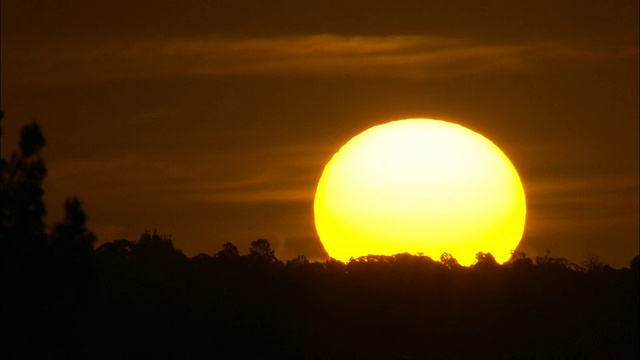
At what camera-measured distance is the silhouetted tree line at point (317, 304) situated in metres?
54.9

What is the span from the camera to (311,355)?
7050cm

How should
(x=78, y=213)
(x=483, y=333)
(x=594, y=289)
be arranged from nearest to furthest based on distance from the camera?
(x=78, y=213), (x=483, y=333), (x=594, y=289)

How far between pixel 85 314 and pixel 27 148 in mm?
6218

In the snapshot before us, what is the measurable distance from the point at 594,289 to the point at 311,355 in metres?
17.6

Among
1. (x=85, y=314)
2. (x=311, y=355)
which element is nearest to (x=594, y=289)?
(x=311, y=355)

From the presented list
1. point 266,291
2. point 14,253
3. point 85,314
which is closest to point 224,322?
point 266,291

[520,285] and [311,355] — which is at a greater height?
[520,285]

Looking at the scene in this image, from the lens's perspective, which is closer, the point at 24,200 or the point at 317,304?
the point at 24,200

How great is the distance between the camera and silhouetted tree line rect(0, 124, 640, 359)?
54881mm

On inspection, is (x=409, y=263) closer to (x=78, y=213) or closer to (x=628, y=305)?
(x=628, y=305)

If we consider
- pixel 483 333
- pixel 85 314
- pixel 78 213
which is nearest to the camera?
pixel 78 213

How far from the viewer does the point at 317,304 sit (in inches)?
3201

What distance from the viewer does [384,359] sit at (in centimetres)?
7169

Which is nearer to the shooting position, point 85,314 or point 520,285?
point 85,314
